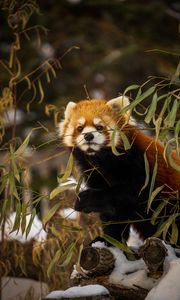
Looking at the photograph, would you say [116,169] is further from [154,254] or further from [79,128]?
[154,254]

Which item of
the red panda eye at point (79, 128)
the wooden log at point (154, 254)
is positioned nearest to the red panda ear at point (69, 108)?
the red panda eye at point (79, 128)

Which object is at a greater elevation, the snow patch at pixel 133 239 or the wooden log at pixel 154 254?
the wooden log at pixel 154 254

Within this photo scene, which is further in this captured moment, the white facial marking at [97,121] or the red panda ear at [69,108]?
the red panda ear at [69,108]

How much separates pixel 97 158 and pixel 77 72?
960cm

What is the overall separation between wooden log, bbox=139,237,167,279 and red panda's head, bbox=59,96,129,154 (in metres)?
0.88

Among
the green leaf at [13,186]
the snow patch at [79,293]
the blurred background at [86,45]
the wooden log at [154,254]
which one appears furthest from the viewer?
the blurred background at [86,45]

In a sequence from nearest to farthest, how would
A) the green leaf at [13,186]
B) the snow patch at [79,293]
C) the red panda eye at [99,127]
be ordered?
the snow patch at [79,293]
the green leaf at [13,186]
the red panda eye at [99,127]

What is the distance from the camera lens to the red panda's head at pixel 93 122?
3.99 m

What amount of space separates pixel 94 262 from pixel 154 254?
0.38m

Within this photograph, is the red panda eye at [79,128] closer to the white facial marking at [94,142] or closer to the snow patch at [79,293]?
the white facial marking at [94,142]

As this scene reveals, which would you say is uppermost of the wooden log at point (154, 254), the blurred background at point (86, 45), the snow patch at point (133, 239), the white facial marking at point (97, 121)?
the white facial marking at point (97, 121)

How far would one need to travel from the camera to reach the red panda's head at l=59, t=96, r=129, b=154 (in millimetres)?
3986

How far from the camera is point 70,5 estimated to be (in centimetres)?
1017

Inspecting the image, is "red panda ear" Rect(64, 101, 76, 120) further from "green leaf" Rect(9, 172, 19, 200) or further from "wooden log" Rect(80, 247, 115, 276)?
"wooden log" Rect(80, 247, 115, 276)
